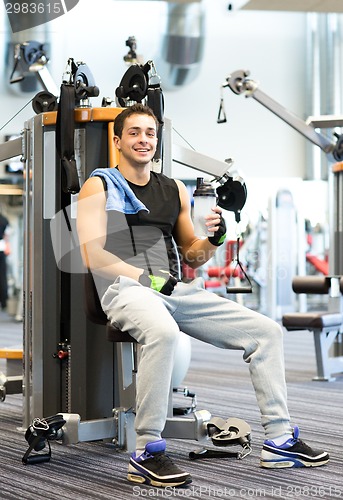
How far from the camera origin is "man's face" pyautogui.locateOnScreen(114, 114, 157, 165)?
2752 mm

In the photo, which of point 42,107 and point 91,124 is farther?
point 42,107

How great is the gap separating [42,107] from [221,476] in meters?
1.63

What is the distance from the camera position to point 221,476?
2459 millimetres

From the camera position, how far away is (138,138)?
2.75 metres

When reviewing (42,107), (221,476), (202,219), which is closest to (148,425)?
(221,476)

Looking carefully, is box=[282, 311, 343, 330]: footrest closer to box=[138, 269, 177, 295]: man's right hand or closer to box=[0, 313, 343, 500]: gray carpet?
box=[0, 313, 343, 500]: gray carpet

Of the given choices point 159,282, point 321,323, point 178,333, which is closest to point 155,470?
point 178,333

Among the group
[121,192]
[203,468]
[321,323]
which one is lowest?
[203,468]

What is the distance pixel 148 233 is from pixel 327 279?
88.1 inches

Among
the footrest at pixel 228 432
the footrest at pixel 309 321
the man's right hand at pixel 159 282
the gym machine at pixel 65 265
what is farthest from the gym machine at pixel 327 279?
the man's right hand at pixel 159 282

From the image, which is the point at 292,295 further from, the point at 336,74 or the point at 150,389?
the point at 150,389

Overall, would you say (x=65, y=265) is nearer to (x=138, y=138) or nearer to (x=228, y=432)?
(x=138, y=138)

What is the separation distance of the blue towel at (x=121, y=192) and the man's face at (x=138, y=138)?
86 mm

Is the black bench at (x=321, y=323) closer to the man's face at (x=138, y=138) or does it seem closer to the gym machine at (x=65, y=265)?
the gym machine at (x=65, y=265)
